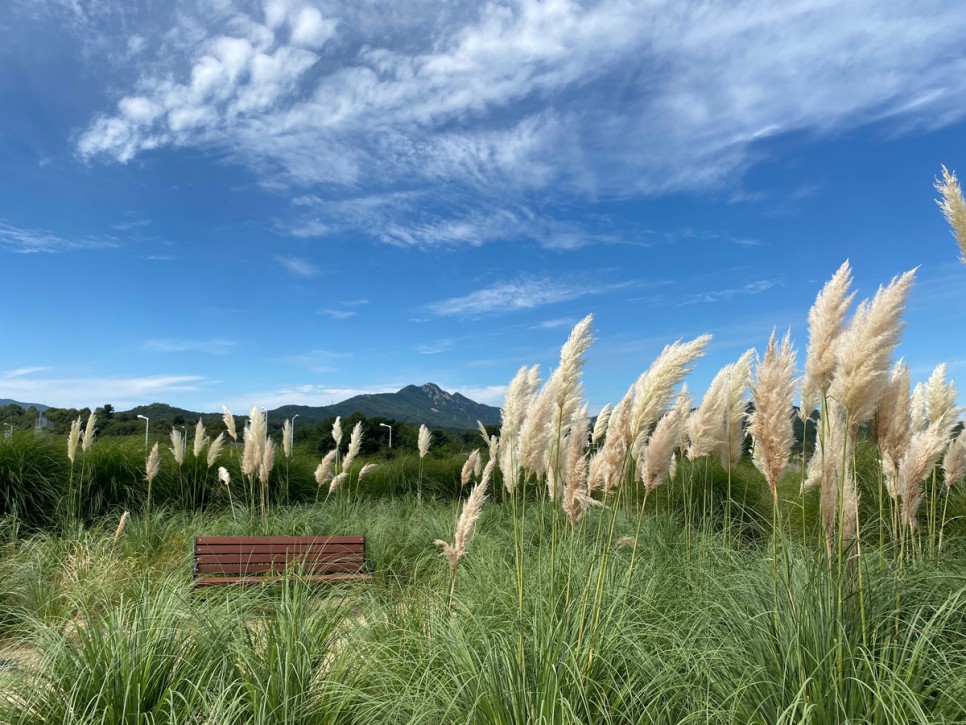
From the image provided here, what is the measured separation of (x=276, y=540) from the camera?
693cm

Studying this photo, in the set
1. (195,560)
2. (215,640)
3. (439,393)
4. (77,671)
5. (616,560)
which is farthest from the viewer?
(439,393)

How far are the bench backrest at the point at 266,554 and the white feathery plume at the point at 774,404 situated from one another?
177 inches

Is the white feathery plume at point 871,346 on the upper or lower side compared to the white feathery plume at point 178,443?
upper

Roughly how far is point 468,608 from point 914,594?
2.43m

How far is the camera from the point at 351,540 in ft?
23.1

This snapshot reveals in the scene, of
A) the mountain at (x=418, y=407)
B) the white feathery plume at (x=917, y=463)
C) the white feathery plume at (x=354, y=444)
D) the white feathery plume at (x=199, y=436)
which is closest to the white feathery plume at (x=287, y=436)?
the white feathery plume at (x=354, y=444)

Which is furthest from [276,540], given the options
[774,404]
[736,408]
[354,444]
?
[774,404]

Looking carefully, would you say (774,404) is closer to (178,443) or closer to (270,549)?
(270,549)

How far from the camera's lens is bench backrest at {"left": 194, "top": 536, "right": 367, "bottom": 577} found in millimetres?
6738

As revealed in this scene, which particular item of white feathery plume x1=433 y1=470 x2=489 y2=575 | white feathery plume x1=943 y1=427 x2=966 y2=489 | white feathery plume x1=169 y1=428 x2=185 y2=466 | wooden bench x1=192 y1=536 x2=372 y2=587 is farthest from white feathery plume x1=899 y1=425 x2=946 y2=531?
white feathery plume x1=169 y1=428 x2=185 y2=466

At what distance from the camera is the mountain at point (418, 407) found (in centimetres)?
9310

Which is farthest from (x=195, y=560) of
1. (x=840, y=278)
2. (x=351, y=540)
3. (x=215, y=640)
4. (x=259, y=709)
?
(x=840, y=278)

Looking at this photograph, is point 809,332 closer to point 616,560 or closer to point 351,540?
point 616,560

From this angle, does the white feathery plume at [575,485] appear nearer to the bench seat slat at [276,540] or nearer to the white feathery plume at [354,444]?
the bench seat slat at [276,540]
